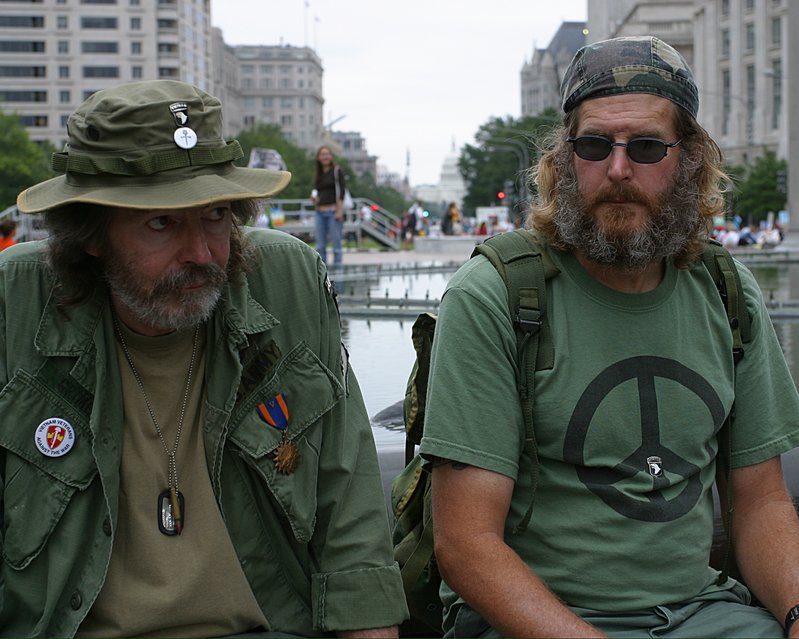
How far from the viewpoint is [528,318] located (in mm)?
2418

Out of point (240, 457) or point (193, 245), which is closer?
point (193, 245)

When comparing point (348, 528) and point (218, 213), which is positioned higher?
point (218, 213)

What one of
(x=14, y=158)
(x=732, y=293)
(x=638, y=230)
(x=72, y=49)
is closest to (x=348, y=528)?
(x=638, y=230)

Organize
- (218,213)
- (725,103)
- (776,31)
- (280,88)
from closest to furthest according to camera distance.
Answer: (218,213) < (776,31) < (725,103) < (280,88)

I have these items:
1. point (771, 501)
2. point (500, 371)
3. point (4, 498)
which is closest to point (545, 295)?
point (500, 371)

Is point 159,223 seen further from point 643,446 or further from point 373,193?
point 373,193

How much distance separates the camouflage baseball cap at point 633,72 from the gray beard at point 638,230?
6.4 inches

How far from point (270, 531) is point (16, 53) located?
12496 cm

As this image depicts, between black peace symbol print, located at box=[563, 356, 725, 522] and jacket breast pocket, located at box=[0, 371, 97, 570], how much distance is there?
3.25 feet

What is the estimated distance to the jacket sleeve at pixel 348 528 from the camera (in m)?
2.48

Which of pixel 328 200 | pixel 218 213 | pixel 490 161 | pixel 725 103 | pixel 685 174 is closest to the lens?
pixel 218 213

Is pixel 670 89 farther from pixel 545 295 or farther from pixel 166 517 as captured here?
pixel 166 517

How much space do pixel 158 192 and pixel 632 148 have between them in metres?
1.01

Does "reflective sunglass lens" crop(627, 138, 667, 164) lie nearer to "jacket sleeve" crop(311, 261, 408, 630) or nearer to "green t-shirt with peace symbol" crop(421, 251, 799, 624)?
"green t-shirt with peace symbol" crop(421, 251, 799, 624)
